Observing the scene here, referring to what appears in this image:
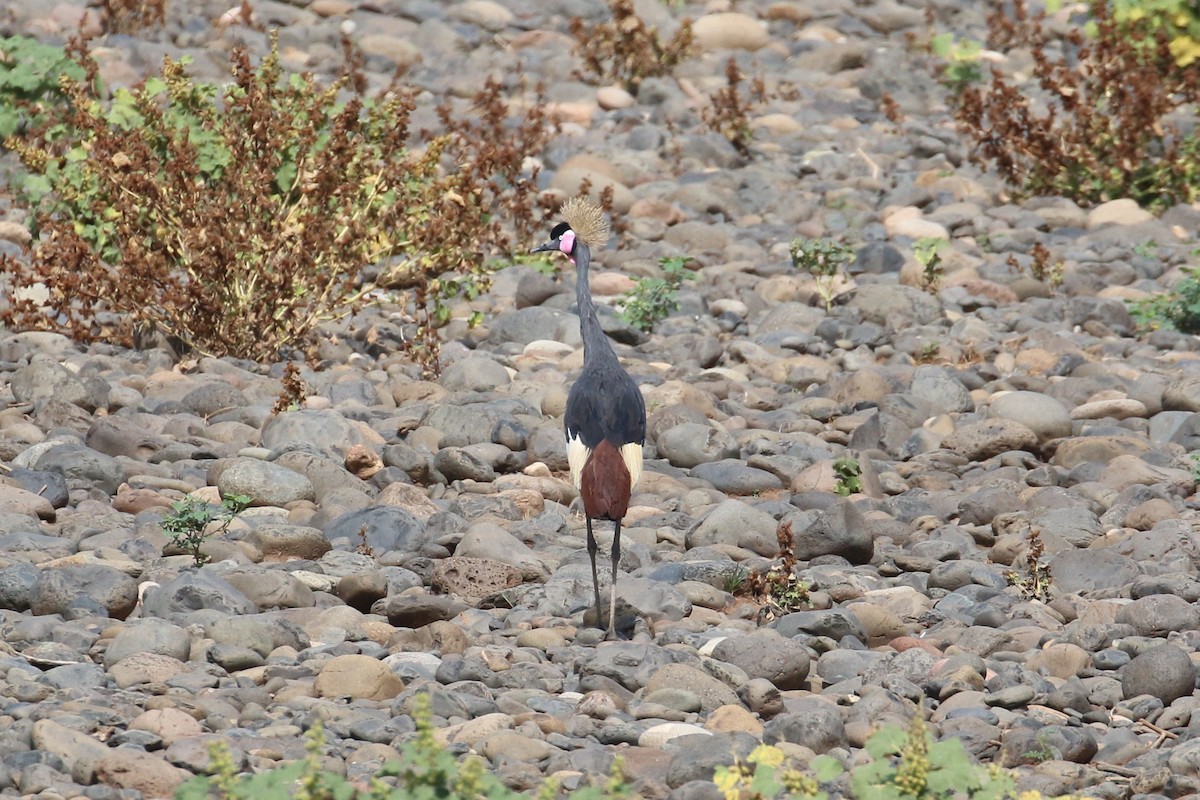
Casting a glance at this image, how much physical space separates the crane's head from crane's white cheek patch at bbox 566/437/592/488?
4.01ft

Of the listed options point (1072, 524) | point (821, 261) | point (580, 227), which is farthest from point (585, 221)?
point (821, 261)

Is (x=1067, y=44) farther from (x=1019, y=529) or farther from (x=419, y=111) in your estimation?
(x=1019, y=529)

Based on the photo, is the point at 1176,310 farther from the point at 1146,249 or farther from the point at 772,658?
the point at 772,658

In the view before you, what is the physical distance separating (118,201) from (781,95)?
791 cm

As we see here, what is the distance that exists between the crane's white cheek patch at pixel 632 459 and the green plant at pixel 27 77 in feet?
20.8

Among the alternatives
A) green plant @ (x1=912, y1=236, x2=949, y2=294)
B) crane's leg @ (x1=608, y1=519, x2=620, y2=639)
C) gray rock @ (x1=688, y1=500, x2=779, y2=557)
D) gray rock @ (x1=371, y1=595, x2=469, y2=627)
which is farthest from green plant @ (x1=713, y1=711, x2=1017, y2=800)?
→ green plant @ (x1=912, y1=236, x2=949, y2=294)

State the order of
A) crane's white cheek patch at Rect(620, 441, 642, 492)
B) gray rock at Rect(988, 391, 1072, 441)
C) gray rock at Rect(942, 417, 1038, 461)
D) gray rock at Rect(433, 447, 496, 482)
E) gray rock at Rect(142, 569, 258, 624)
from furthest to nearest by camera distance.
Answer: gray rock at Rect(988, 391, 1072, 441), gray rock at Rect(942, 417, 1038, 461), gray rock at Rect(433, 447, 496, 482), crane's white cheek patch at Rect(620, 441, 642, 492), gray rock at Rect(142, 569, 258, 624)

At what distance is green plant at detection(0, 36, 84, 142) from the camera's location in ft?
37.7

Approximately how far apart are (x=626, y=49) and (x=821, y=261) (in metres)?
4.80

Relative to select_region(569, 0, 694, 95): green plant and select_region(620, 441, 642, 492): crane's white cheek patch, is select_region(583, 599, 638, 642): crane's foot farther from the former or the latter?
select_region(569, 0, 694, 95): green plant

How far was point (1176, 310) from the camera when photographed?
36.1ft

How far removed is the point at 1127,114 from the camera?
1298cm

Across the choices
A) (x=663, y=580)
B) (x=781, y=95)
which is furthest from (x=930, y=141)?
(x=663, y=580)

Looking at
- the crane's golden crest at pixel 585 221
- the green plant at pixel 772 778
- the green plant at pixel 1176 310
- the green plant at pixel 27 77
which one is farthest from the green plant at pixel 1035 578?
the green plant at pixel 27 77
